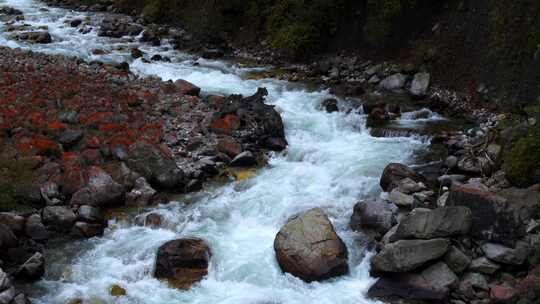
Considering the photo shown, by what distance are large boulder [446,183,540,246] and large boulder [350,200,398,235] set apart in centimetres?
149

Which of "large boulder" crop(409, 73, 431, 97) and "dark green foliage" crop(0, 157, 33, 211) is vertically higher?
"large boulder" crop(409, 73, 431, 97)

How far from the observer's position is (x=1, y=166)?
12570 millimetres

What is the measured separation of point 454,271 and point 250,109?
9.06 metres

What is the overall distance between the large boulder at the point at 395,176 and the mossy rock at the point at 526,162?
80.4 inches

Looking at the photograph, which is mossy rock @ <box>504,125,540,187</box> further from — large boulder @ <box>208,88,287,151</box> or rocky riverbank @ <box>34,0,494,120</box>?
large boulder @ <box>208,88,287,151</box>

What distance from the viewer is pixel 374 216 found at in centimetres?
1112

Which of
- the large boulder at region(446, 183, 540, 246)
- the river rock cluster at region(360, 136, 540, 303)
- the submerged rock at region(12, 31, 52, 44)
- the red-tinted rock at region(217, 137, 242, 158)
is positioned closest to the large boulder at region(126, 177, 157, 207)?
the red-tinted rock at region(217, 137, 242, 158)

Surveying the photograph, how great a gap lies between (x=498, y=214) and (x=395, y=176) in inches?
121

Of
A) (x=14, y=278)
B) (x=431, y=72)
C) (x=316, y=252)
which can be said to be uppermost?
(x=431, y=72)

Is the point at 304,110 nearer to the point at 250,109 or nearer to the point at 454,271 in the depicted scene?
the point at 250,109

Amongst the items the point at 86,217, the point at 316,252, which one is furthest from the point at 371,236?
the point at 86,217

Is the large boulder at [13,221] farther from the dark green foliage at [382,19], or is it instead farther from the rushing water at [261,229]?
the dark green foliage at [382,19]

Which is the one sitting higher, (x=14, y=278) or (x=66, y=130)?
(x=66, y=130)

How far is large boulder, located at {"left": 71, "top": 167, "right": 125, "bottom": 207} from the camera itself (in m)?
12.1
